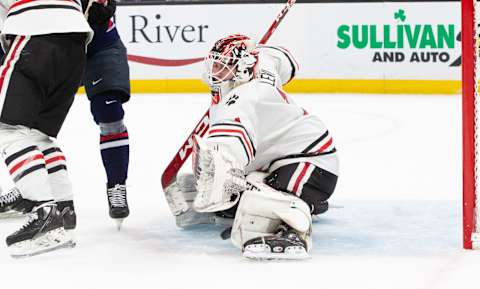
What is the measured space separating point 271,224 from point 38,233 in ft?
2.04

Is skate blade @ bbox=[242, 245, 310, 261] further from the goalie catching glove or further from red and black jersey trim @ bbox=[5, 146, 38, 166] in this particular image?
red and black jersey trim @ bbox=[5, 146, 38, 166]

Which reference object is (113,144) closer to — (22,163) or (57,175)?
(57,175)

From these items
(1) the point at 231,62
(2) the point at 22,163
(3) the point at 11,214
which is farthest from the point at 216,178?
(3) the point at 11,214

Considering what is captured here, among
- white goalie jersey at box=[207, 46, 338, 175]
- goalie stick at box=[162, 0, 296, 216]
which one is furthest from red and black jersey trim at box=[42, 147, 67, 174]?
white goalie jersey at box=[207, 46, 338, 175]

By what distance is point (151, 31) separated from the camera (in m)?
7.92

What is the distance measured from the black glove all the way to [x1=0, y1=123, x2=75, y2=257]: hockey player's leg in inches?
20.8

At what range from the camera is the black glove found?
126 inches

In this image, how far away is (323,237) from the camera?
307 centimetres

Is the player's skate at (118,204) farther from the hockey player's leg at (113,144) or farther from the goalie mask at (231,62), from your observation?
the goalie mask at (231,62)

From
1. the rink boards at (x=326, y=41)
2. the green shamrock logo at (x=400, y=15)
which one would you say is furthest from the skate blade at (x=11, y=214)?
the green shamrock logo at (x=400, y=15)

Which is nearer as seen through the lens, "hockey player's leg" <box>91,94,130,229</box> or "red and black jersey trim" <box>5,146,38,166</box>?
"red and black jersey trim" <box>5,146,38,166</box>

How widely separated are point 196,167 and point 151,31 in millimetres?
5185

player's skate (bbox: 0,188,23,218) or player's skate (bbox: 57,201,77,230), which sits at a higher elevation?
player's skate (bbox: 57,201,77,230)

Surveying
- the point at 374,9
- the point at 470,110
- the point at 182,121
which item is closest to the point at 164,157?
the point at 182,121
